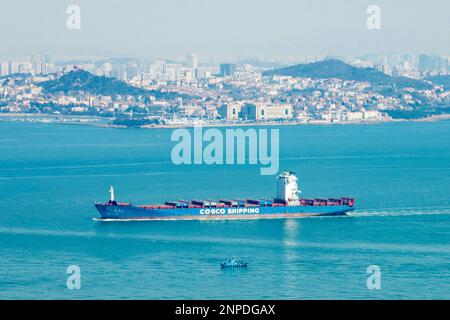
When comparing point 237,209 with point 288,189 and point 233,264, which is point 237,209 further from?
point 233,264

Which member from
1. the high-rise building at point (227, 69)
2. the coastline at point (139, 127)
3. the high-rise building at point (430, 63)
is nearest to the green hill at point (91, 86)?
the coastline at point (139, 127)

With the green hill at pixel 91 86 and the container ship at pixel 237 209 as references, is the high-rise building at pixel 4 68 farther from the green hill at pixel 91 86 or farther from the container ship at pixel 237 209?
the container ship at pixel 237 209

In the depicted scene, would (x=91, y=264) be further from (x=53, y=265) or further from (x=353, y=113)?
(x=353, y=113)

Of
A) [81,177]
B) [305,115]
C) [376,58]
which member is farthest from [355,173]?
[376,58]

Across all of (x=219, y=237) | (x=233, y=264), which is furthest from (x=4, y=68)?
(x=233, y=264)

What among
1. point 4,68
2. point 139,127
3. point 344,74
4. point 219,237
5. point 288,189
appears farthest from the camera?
point 4,68

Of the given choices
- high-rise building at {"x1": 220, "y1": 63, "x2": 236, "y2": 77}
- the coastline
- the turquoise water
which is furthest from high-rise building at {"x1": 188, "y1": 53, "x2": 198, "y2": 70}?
the turquoise water

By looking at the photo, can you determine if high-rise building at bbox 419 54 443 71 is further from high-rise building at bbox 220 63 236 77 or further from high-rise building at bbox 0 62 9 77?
high-rise building at bbox 0 62 9 77
